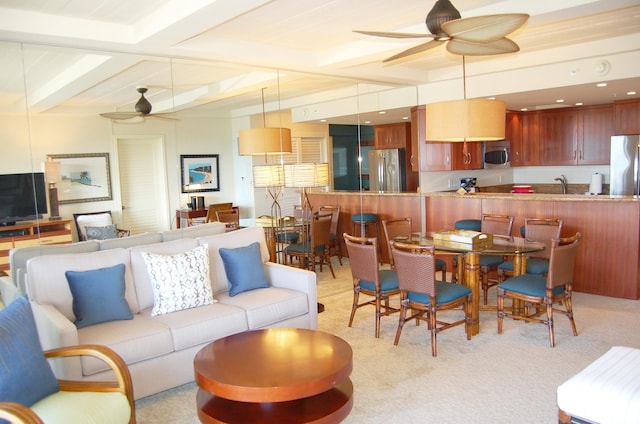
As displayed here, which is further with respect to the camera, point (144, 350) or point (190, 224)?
point (190, 224)

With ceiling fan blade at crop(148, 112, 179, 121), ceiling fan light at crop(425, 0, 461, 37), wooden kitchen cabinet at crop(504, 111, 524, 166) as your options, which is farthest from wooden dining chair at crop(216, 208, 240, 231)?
wooden kitchen cabinet at crop(504, 111, 524, 166)

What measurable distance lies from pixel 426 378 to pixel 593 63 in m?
4.12

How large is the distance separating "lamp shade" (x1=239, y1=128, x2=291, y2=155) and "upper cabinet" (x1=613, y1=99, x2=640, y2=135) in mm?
5031

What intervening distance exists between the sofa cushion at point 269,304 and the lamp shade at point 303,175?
161cm

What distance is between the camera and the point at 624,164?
284 inches

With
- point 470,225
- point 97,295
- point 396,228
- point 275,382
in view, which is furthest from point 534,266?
point 97,295

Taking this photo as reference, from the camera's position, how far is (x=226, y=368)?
280 centimetres

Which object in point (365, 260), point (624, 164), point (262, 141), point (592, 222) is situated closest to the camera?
point (365, 260)

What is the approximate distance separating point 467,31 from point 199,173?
9.62ft

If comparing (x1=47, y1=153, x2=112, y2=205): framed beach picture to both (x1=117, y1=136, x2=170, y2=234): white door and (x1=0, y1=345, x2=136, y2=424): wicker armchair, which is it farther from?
(x1=0, y1=345, x2=136, y2=424): wicker armchair

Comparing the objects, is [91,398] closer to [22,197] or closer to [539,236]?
[22,197]

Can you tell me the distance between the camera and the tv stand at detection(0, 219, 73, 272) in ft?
12.7

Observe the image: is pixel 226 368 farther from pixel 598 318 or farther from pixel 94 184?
pixel 598 318

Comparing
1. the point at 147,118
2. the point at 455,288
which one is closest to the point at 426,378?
the point at 455,288
